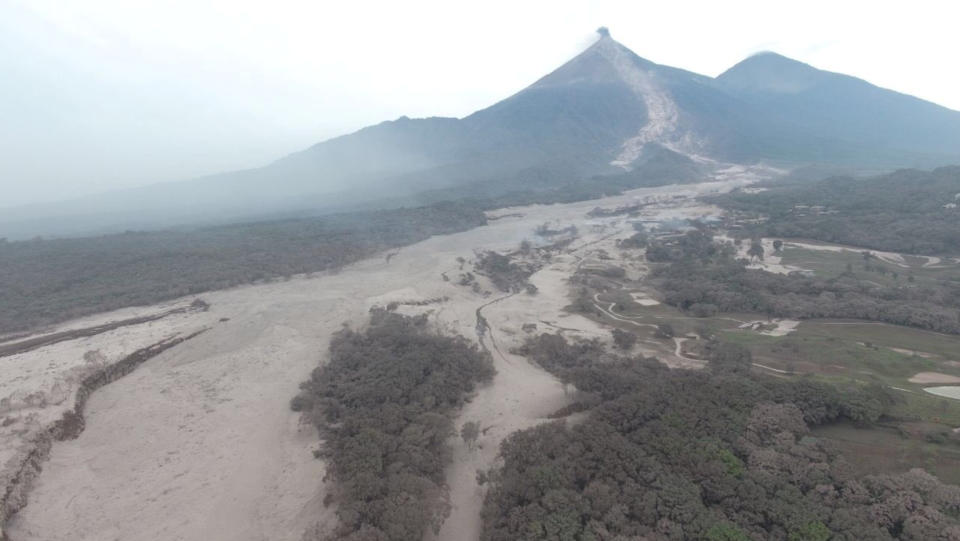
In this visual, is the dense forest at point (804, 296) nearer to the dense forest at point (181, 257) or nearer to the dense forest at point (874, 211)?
the dense forest at point (874, 211)

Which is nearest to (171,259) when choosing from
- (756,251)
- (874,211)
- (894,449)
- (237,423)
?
(237,423)

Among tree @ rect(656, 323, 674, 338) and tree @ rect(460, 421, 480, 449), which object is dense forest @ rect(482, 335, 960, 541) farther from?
tree @ rect(656, 323, 674, 338)

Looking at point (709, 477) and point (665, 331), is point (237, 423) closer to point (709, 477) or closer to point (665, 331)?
point (709, 477)

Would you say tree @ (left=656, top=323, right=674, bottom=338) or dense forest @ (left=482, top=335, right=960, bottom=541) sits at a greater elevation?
dense forest @ (left=482, top=335, right=960, bottom=541)

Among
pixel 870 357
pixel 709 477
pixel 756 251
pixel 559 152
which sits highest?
pixel 559 152

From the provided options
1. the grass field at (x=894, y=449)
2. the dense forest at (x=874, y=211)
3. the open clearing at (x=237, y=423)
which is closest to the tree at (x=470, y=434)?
the open clearing at (x=237, y=423)

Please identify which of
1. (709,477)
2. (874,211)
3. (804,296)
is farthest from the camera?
(874,211)

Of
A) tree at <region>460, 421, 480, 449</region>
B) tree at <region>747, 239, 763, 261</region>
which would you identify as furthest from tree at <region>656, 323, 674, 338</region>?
tree at <region>747, 239, 763, 261</region>
